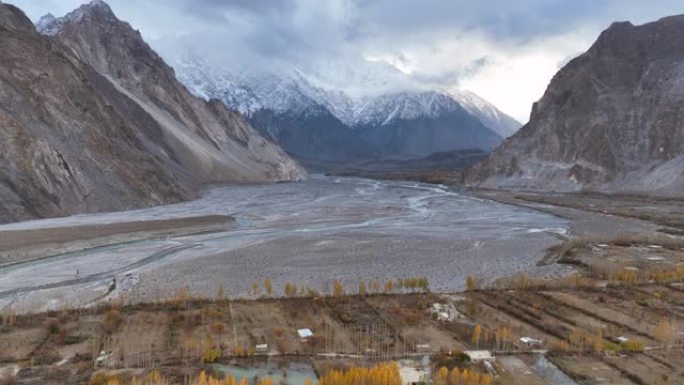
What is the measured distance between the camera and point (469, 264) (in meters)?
36.7

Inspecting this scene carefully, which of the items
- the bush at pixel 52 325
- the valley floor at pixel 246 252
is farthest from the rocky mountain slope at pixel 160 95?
the bush at pixel 52 325

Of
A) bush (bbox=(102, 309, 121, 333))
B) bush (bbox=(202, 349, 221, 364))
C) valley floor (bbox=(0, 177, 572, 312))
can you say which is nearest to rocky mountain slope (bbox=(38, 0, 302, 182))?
valley floor (bbox=(0, 177, 572, 312))

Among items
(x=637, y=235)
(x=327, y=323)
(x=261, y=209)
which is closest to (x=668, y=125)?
(x=637, y=235)

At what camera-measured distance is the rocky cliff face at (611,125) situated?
345 feet

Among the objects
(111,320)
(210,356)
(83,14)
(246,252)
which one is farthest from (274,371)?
(83,14)

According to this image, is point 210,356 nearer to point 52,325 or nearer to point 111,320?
point 111,320

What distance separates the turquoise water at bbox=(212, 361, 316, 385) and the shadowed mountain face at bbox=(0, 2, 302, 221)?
141ft

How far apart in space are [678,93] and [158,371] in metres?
115

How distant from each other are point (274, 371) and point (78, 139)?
61.1 m

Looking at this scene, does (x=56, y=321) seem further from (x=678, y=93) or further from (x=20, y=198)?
(x=678, y=93)

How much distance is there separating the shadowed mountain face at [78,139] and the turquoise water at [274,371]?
4293 cm

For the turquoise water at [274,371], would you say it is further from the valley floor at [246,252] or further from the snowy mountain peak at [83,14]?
the snowy mountain peak at [83,14]

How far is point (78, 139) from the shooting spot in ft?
232

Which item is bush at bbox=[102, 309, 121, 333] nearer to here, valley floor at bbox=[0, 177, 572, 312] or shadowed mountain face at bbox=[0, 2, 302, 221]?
valley floor at bbox=[0, 177, 572, 312]
